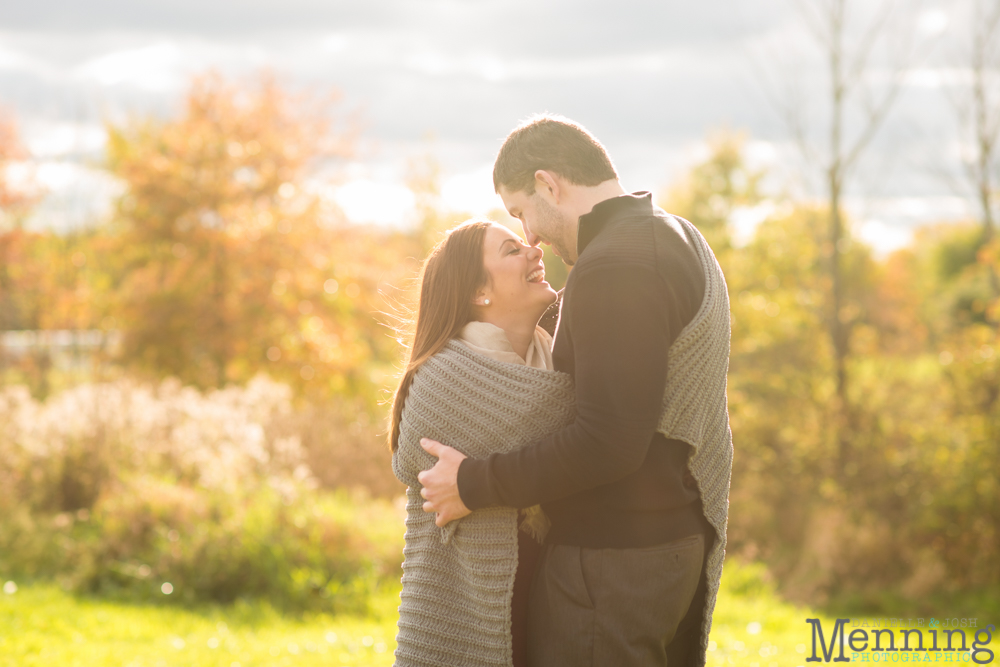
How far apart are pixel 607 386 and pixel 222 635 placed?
14.9ft

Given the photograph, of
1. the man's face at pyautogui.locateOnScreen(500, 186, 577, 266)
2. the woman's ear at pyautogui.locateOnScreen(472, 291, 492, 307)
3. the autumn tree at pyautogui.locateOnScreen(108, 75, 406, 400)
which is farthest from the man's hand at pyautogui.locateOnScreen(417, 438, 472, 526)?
the autumn tree at pyautogui.locateOnScreen(108, 75, 406, 400)

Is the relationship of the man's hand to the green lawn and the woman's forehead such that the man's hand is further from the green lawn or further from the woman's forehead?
the green lawn

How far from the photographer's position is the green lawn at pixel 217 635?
502cm

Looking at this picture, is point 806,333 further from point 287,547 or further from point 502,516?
point 502,516

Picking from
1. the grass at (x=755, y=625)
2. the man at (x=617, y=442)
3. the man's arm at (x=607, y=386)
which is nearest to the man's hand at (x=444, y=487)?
the man at (x=617, y=442)

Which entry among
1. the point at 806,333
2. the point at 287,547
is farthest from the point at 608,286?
the point at 806,333

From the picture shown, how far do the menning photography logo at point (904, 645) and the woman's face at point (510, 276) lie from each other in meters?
3.14

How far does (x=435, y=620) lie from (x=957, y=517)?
715 cm

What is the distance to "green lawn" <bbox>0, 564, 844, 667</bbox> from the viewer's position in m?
5.02

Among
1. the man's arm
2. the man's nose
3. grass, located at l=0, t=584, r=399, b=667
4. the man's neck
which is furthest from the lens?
grass, located at l=0, t=584, r=399, b=667

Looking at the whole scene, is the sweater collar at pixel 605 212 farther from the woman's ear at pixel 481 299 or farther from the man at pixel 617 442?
the woman's ear at pixel 481 299

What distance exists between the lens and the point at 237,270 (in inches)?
464

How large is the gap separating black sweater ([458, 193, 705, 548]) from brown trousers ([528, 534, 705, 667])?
5 cm

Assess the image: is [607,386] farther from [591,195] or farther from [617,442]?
[591,195]
